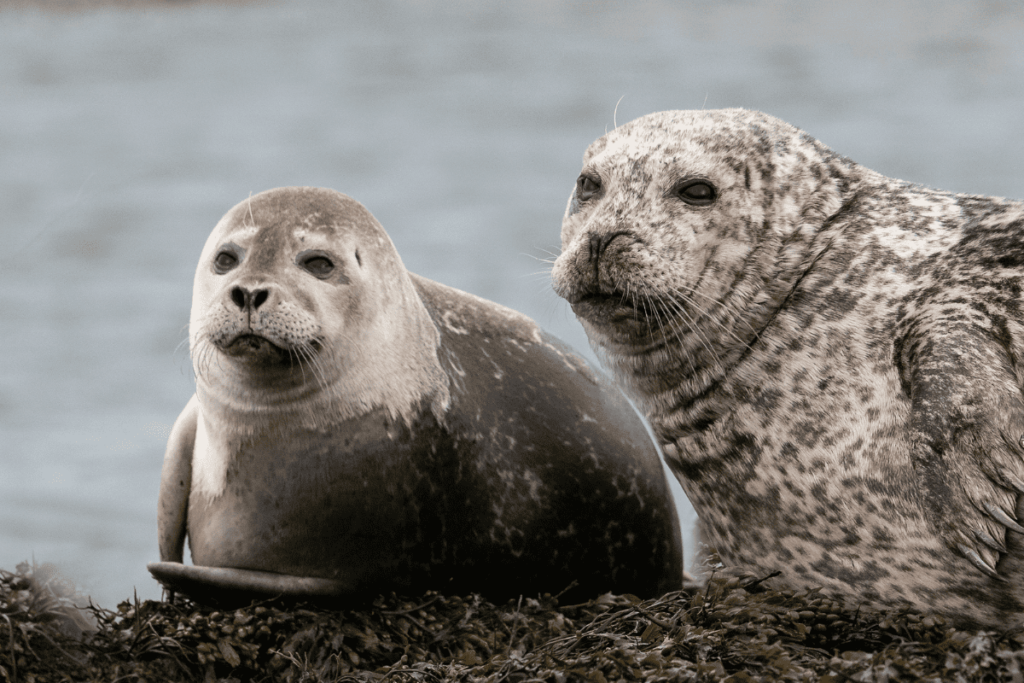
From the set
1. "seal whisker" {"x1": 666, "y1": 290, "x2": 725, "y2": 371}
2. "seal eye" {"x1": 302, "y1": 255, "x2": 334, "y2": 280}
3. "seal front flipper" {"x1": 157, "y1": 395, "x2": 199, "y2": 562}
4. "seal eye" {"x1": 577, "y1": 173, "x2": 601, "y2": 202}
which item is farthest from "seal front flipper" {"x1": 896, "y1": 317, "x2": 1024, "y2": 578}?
"seal front flipper" {"x1": 157, "y1": 395, "x2": 199, "y2": 562}

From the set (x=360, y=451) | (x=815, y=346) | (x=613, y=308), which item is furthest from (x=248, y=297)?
(x=815, y=346)

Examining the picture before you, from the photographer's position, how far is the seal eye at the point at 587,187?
3.62 metres

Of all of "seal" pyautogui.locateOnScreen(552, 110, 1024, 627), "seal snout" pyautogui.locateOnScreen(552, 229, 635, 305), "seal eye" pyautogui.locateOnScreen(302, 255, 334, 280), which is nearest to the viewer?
"seal" pyautogui.locateOnScreen(552, 110, 1024, 627)

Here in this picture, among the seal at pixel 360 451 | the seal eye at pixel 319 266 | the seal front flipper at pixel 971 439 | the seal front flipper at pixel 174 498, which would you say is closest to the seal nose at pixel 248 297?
the seal at pixel 360 451

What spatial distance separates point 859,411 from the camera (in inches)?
127

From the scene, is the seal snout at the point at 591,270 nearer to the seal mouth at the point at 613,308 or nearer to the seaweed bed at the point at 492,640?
the seal mouth at the point at 613,308

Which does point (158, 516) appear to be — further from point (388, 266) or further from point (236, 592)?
point (388, 266)

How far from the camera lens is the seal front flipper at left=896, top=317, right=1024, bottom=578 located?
2938mm

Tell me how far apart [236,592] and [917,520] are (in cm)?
196

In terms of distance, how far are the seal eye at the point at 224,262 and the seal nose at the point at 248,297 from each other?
275 mm

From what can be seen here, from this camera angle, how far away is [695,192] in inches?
136

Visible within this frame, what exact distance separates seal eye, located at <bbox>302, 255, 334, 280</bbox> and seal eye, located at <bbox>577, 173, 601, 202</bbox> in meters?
0.82

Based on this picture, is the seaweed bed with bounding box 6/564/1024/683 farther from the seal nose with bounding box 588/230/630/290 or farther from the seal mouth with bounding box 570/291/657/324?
the seal nose with bounding box 588/230/630/290

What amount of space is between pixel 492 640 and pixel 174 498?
49.6 inches
